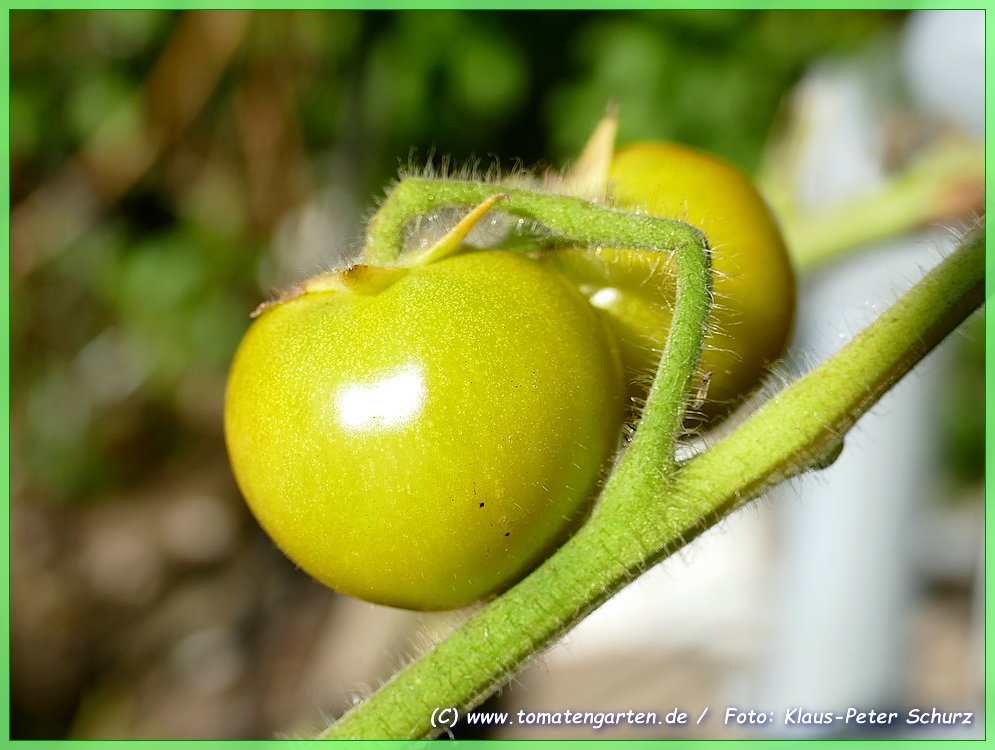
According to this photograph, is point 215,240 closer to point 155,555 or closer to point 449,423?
point 155,555

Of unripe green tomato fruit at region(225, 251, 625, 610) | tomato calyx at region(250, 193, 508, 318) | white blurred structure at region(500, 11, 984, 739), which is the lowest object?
white blurred structure at region(500, 11, 984, 739)

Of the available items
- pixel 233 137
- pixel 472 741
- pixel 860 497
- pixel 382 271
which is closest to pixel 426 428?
pixel 382 271

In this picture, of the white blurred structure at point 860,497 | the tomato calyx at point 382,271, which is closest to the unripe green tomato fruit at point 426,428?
the tomato calyx at point 382,271

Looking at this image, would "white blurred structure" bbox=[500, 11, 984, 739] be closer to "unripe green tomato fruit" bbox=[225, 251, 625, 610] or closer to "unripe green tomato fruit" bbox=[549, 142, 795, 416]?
"unripe green tomato fruit" bbox=[549, 142, 795, 416]

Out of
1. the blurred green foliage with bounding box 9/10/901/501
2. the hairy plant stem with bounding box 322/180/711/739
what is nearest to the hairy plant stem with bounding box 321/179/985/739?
the hairy plant stem with bounding box 322/180/711/739

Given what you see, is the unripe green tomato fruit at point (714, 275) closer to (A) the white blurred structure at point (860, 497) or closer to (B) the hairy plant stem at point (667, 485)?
(B) the hairy plant stem at point (667, 485)
